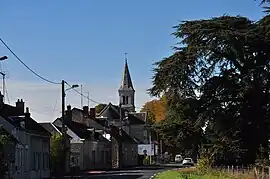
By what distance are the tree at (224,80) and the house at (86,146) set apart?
2762 cm

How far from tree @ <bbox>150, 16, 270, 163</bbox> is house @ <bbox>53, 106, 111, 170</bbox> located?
2762 cm

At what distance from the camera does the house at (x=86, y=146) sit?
290ft

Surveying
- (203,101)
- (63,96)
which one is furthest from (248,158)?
(63,96)

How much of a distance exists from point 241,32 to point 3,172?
26425 mm

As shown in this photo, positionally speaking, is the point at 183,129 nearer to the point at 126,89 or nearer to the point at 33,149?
the point at 33,149

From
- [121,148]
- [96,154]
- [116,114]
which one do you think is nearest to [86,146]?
[96,154]

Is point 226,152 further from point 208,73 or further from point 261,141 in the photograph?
point 208,73

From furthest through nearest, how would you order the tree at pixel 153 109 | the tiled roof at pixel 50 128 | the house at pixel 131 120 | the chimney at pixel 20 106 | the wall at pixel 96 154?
1. the tree at pixel 153 109
2. the house at pixel 131 120
3. the wall at pixel 96 154
4. the tiled roof at pixel 50 128
5. the chimney at pixel 20 106

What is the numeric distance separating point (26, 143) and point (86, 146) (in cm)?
3520

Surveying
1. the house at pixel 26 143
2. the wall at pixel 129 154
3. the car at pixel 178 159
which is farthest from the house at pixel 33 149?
the car at pixel 178 159

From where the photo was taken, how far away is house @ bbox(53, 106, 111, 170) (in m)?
88.2

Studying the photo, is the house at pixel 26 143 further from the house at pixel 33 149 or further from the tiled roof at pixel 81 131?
the tiled roof at pixel 81 131

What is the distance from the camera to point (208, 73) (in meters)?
60.8

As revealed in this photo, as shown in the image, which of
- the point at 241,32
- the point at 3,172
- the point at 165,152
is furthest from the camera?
the point at 165,152
